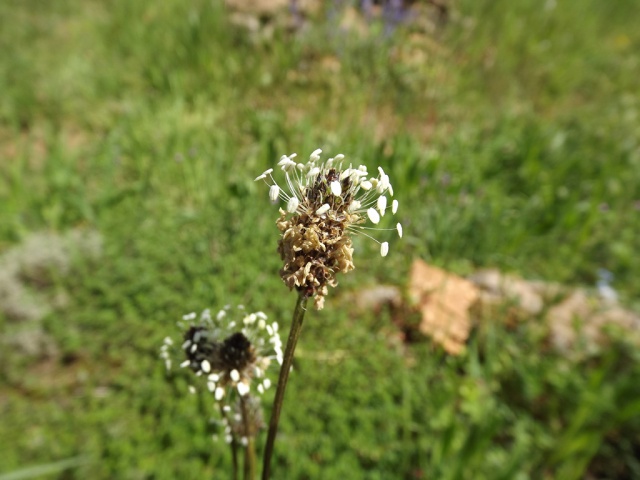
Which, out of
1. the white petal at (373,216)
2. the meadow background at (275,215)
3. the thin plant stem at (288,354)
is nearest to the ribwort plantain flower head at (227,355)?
the thin plant stem at (288,354)

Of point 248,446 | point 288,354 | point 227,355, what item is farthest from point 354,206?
point 248,446

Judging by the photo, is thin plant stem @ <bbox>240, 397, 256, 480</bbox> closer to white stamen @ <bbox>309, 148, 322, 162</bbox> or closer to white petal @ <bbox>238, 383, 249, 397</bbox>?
white petal @ <bbox>238, 383, 249, 397</bbox>

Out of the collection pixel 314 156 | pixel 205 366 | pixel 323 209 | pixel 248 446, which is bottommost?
pixel 248 446

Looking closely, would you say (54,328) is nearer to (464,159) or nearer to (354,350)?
(354,350)

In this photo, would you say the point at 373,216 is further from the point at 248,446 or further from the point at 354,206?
the point at 248,446

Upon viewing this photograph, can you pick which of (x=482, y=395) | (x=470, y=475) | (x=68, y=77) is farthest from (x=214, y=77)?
(x=470, y=475)

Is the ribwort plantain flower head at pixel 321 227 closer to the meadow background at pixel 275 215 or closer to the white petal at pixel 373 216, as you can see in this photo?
the white petal at pixel 373 216

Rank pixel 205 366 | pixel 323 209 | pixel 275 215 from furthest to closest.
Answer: pixel 275 215
pixel 205 366
pixel 323 209

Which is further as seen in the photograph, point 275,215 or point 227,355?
point 275,215
